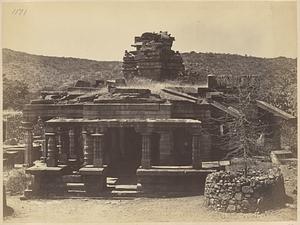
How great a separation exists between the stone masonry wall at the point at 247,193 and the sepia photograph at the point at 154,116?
0.05ft

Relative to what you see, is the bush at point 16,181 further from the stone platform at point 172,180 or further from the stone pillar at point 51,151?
the stone platform at point 172,180

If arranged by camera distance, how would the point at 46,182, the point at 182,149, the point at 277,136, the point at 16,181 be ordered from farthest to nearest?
1. the point at 182,149
2. the point at 46,182
3. the point at 277,136
4. the point at 16,181

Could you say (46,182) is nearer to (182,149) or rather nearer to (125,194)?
(125,194)

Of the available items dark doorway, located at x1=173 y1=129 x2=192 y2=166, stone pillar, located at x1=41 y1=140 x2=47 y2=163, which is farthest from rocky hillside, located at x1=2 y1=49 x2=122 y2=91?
dark doorway, located at x1=173 y1=129 x2=192 y2=166

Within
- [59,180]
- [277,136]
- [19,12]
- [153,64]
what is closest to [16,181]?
[59,180]

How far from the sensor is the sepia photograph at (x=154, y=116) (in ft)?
27.3

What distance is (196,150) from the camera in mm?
9430

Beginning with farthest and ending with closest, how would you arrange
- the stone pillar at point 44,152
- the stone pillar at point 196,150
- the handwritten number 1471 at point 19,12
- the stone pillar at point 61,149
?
the stone pillar at point 61,149 → the stone pillar at point 44,152 → the stone pillar at point 196,150 → the handwritten number 1471 at point 19,12

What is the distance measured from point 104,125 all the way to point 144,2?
2.07m

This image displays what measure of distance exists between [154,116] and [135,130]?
354 millimetres

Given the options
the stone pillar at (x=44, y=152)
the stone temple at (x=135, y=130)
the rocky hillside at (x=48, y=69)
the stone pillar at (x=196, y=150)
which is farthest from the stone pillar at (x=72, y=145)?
the stone pillar at (x=196, y=150)

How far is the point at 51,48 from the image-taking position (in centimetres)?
857

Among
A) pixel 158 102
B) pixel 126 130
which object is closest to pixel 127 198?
pixel 158 102

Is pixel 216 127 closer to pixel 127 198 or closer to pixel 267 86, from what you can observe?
pixel 267 86
